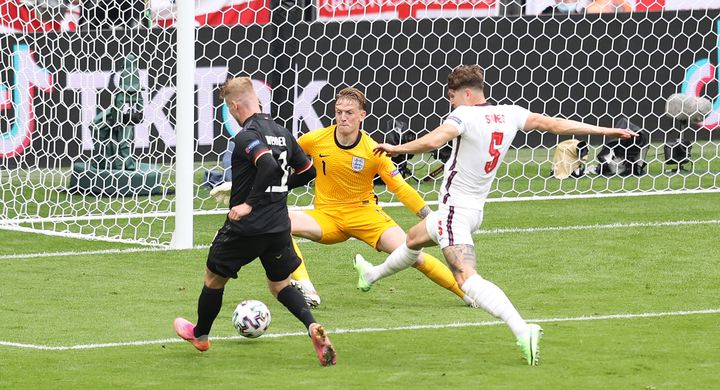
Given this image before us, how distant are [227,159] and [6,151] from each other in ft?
7.54

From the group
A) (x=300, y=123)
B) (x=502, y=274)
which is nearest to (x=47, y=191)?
(x=300, y=123)

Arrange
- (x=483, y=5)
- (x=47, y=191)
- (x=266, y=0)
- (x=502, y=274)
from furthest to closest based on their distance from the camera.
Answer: (x=483, y=5)
(x=266, y=0)
(x=47, y=191)
(x=502, y=274)

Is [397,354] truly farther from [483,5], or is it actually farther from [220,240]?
[483,5]

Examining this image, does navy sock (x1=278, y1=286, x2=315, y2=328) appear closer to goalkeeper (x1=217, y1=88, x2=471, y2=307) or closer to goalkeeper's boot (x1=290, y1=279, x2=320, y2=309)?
goalkeeper's boot (x1=290, y1=279, x2=320, y2=309)

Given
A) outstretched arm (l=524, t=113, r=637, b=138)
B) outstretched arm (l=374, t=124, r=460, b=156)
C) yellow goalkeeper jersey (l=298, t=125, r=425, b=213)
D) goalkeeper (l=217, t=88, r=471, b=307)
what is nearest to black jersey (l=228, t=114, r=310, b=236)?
outstretched arm (l=374, t=124, r=460, b=156)

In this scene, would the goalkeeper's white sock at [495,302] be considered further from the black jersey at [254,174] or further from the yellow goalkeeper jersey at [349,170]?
the yellow goalkeeper jersey at [349,170]

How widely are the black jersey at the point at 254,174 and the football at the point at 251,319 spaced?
0.63 meters

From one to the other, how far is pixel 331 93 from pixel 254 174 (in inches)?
360

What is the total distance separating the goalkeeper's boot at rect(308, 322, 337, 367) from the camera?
7.43m

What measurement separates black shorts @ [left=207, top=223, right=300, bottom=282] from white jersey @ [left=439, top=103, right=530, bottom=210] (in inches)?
40.5

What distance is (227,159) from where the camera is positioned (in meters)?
15.0

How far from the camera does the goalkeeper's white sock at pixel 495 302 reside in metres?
7.51

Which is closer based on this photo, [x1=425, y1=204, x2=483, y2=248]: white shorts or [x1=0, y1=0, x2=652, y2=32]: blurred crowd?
[x1=425, y1=204, x2=483, y2=248]: white shorts

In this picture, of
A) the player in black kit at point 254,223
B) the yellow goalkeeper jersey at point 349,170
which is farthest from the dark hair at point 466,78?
the yellow goalkeeper jersey at point 349,170
